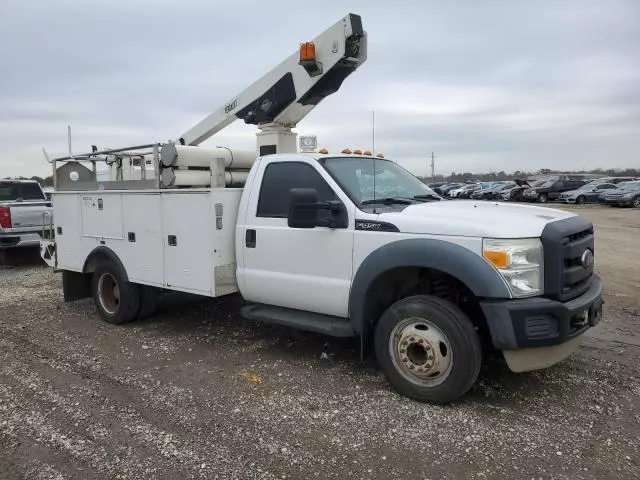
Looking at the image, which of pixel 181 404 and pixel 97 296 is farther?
pixel 97 296

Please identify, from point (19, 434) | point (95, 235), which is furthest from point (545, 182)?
point (19, 434)

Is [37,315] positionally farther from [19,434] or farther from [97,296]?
[19,434]

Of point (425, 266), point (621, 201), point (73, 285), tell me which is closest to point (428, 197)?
point (425, 266)

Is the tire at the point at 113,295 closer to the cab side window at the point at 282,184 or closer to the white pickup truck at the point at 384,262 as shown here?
the white pickup truck at the point at 384,262

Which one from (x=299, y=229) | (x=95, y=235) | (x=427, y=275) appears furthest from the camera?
(x=95, y=235)

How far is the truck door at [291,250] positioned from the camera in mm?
4727

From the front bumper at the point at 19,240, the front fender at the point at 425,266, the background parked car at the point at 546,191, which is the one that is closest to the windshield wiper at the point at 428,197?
the front fender at the point at 425,266

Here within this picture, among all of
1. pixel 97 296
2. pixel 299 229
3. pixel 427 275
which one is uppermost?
pixel 299 229

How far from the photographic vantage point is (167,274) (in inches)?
234

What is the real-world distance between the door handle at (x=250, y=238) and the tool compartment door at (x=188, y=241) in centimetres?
34

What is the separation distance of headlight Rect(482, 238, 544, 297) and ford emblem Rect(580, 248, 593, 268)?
574 mm

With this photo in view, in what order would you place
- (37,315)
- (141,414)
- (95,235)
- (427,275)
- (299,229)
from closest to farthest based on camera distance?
(141,414) → (427,275) → (299,229) → (95,235) → (37,315)

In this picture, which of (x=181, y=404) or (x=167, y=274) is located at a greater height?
(x=167, y=274)

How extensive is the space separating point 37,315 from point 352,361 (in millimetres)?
4583
